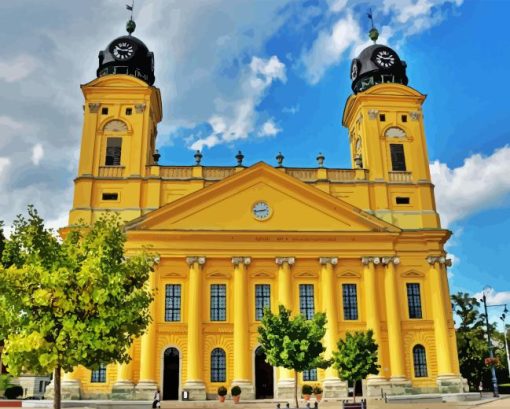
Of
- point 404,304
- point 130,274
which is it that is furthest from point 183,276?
point 130,274

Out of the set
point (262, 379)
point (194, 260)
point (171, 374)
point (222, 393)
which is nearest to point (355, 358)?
point (222, 393)

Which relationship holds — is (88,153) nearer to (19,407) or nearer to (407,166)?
(19,407)

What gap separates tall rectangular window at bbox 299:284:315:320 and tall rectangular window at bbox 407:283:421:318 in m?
6.96

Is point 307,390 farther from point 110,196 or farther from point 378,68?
point 378,68

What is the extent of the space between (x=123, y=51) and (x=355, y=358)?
30.2m

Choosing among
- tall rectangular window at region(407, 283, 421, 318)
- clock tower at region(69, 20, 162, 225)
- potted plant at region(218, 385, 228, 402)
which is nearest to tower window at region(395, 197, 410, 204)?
tall rectangular window at region(407, 283, 421, 318)

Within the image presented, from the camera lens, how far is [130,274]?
67.5ft

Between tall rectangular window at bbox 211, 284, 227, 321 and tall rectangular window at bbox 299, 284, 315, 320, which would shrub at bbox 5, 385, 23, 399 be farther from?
tall rectangular window at bbox 299, 284, 315, 320

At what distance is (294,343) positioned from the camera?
27.3 meters

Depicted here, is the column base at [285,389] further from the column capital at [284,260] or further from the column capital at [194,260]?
the column capital at [194,260]

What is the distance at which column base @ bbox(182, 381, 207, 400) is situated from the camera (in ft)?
116

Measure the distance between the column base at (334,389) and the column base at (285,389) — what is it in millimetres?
2230

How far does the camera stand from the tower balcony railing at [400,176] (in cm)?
4334

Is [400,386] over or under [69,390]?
under
